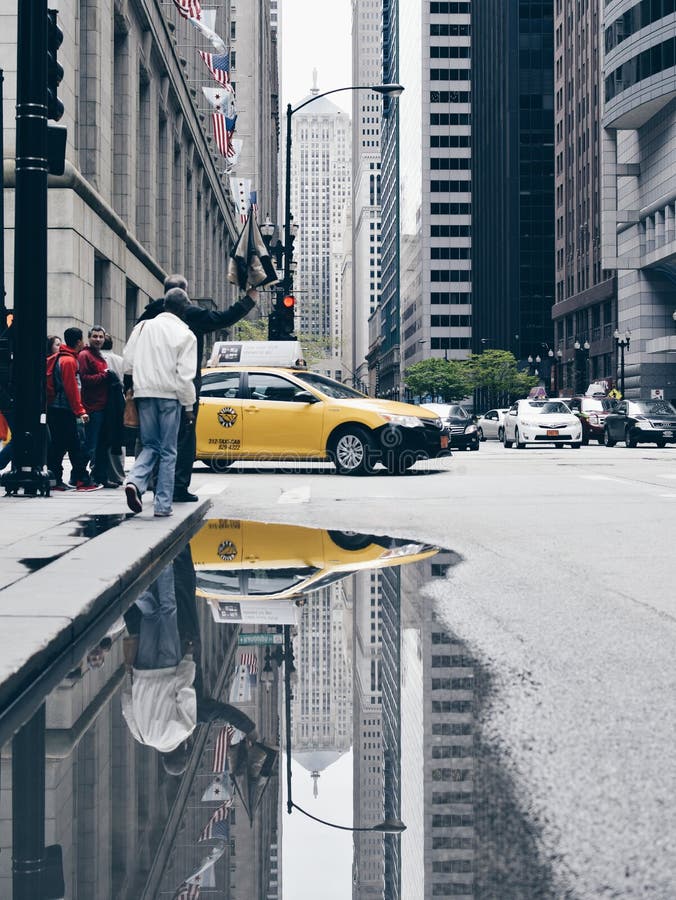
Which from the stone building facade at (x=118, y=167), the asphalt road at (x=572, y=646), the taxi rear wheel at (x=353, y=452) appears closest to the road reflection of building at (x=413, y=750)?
the asphalt road at (x=572, y=646)

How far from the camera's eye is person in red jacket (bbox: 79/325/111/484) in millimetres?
13945

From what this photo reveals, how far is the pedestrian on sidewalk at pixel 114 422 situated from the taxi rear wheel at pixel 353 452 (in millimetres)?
4462

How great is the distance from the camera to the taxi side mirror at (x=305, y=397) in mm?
18252

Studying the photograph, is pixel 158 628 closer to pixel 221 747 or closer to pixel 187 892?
pixel 221 747

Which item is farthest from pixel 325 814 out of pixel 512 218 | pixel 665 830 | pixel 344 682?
pixel 512 218

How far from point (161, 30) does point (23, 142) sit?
27.1m

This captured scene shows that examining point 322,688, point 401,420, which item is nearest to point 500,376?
point 401,420

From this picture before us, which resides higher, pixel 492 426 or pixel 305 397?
pixel 492 426

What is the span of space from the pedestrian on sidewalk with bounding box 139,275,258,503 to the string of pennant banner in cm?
2636

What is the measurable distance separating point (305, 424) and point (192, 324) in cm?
702

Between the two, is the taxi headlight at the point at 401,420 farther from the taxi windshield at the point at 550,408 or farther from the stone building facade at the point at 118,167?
the taxi windshield at the point at 550,408

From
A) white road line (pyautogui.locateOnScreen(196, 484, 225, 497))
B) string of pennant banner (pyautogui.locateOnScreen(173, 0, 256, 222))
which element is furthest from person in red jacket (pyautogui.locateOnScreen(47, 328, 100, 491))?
string of pennant banner (pyautogui.locateOnScreen(173, 0, 256, 222))

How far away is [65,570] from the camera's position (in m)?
6.71

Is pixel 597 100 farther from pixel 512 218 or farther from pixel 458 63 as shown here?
pixel 458 63
